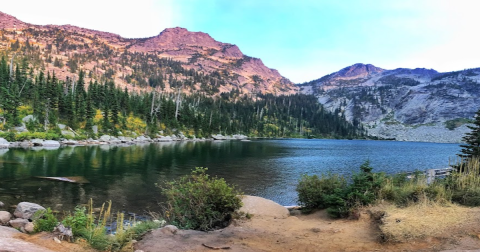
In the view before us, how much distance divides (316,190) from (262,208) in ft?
10.1

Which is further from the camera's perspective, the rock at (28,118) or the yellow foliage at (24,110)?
the yellow foliage at (24,110)

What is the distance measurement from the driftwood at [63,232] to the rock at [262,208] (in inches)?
297

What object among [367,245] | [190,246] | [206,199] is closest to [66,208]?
[206,199]

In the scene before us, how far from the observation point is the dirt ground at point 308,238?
8.18 meters

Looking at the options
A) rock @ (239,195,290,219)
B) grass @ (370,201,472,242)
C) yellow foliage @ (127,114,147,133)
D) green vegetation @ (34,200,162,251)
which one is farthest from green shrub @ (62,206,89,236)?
yellow foliage @ (127,114,147,133)

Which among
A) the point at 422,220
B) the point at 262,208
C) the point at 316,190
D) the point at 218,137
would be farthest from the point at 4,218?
the point at 218,137

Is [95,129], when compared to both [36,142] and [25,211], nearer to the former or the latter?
[36,142]

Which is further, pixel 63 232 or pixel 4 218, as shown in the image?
pixel 4 218

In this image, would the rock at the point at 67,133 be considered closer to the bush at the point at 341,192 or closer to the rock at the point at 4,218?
the rock at the point at 4,218

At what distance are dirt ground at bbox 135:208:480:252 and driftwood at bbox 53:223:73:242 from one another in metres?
2.20

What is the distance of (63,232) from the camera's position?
9.03 metres

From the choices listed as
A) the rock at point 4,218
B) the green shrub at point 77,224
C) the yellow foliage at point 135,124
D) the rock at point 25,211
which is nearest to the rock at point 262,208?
the green shrub at point 77,224

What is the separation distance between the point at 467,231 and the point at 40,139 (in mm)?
65556

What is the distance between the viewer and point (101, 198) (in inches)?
776
